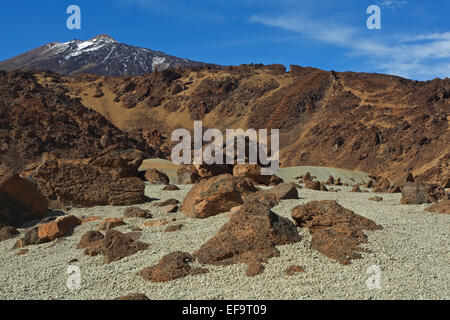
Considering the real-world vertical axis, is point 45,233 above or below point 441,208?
below

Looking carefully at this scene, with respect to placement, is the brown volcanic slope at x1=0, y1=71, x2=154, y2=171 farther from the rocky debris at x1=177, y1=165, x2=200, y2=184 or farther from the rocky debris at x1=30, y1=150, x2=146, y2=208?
the rocky debris at x1=30, y1=150, x2=146, y2=208

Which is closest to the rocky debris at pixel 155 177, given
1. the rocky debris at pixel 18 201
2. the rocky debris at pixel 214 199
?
the rocky debris at pixel 18 201

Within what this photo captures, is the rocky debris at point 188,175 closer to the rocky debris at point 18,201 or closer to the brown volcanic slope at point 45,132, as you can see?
the rocky debris at point 18,201

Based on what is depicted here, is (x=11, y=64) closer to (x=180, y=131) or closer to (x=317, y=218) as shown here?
(x=180, y=131)

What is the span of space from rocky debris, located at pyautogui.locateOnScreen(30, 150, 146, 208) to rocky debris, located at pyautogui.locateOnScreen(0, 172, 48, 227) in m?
0.54

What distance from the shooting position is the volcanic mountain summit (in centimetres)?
13500

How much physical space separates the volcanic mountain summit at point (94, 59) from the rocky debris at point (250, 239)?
130278 millimetres

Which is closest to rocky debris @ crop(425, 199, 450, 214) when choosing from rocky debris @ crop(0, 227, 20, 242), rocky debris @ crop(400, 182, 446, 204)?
rocky debris @ crop(400, 182, 446, 204)

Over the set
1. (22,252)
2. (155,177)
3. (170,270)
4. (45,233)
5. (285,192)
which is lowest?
(22,252)

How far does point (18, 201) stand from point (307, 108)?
42.1 m

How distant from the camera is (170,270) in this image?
577 centimetres

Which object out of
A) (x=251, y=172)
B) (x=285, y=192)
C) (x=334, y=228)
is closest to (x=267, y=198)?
(x=285, y=192)

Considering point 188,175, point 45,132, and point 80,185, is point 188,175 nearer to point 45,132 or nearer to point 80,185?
point 80,185

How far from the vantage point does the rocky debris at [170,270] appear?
5664mm
